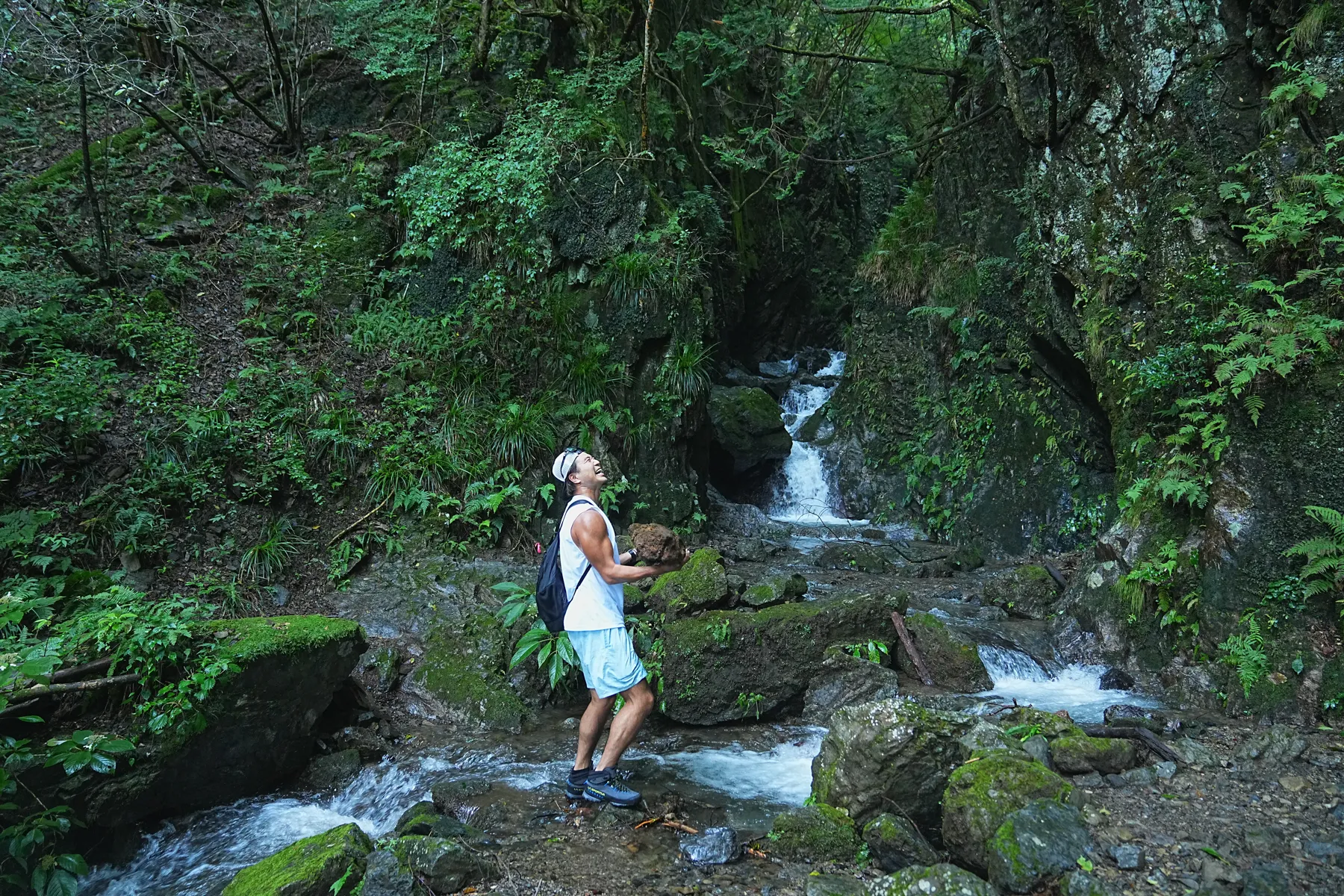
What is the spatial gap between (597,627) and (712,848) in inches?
52.3

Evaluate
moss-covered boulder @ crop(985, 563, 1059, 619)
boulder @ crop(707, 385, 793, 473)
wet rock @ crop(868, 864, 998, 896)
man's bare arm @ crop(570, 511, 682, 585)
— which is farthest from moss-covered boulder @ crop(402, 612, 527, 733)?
boulder @ crop(707, 385, 793, 473)

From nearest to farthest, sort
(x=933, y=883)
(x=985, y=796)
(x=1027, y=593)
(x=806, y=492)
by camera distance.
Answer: (x=933, y=883) < (x=985, y=796) < (x=1027, y=593) < (x=806, y=492)

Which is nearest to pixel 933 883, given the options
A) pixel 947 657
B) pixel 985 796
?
pixel 985 796

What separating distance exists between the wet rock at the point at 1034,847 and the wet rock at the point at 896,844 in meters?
0.32

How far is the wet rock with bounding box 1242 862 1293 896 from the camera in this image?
2955 mm

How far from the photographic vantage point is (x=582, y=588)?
13.9ft

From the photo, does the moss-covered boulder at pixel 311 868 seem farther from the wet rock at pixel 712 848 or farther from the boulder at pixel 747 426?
the boulder at pixel 747 426

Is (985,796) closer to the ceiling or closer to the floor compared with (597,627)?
closer to the floor

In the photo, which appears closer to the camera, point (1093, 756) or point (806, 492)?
point (1093, 756)

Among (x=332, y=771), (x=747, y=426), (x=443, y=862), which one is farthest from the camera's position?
(x=747, y=426)

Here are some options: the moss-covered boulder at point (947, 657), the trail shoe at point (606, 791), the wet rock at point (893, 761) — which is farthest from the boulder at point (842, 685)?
the trail shoe at point (606, 791)

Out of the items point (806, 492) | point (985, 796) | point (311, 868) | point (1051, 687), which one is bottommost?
point (1051, 687)

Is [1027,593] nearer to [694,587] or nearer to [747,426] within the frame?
[694,587]

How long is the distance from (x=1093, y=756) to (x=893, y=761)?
1433 millimetres
